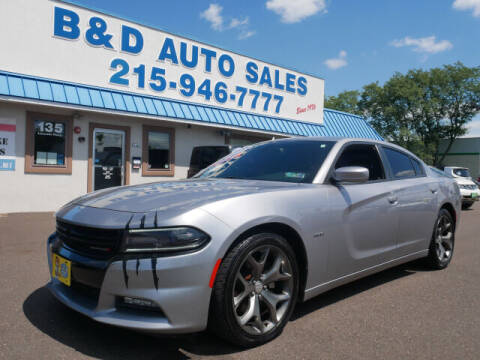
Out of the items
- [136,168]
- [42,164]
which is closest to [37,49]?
[42,164]

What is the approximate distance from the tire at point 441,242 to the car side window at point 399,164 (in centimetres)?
71

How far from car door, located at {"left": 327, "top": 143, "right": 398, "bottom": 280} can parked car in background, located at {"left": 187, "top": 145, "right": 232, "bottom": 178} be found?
20.1ft

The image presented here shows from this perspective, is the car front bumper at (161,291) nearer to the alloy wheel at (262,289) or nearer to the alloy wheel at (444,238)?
the alloy wheel at (262,289)

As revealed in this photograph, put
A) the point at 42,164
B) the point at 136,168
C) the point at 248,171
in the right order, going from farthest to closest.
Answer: the point at 136,168 < the point at 42,164 < the point at 248,171

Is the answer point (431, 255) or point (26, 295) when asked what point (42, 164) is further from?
point (431, 255)

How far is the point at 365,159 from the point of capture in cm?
405

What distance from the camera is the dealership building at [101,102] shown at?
9.34 metres

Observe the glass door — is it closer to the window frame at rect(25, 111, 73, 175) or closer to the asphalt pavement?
the window frame at rect(25, 111, 73, 175)

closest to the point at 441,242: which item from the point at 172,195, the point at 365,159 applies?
the point at 365,159

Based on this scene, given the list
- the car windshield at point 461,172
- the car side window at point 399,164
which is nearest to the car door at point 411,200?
the car side window at point 399,164

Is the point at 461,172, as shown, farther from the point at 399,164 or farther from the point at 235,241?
the point at 235,241

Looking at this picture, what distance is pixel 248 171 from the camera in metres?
3.79

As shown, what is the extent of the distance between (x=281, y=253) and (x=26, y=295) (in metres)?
2.41

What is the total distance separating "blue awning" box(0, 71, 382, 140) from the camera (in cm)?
907
